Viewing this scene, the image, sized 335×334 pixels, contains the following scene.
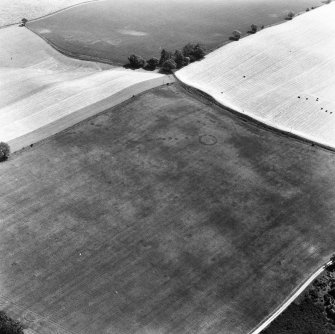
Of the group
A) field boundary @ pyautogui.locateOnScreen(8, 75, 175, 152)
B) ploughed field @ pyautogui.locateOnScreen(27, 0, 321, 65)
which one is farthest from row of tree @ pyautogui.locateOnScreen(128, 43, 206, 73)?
ploughed field @ pyautogui.locateOnScreen(27, 0, 321, 65)

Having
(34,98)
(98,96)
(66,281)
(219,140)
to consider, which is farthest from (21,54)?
(66,281)

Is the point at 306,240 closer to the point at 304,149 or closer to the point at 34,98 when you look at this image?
the point at 304,149

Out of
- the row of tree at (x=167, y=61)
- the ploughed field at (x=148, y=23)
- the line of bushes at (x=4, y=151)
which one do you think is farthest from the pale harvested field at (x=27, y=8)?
the line of bushes at (x=4, y=151)

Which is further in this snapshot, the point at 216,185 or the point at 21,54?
the point at 21,54

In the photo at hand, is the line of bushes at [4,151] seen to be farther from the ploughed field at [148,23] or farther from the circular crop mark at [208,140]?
the ploughed field at [148,23]

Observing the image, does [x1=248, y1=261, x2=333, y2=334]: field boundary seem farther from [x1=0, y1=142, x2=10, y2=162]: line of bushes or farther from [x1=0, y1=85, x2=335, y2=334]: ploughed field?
[x1=0, y1=142, x2=10, y2=162]: line of bushes

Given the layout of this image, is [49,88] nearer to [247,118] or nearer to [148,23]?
[247,118]
